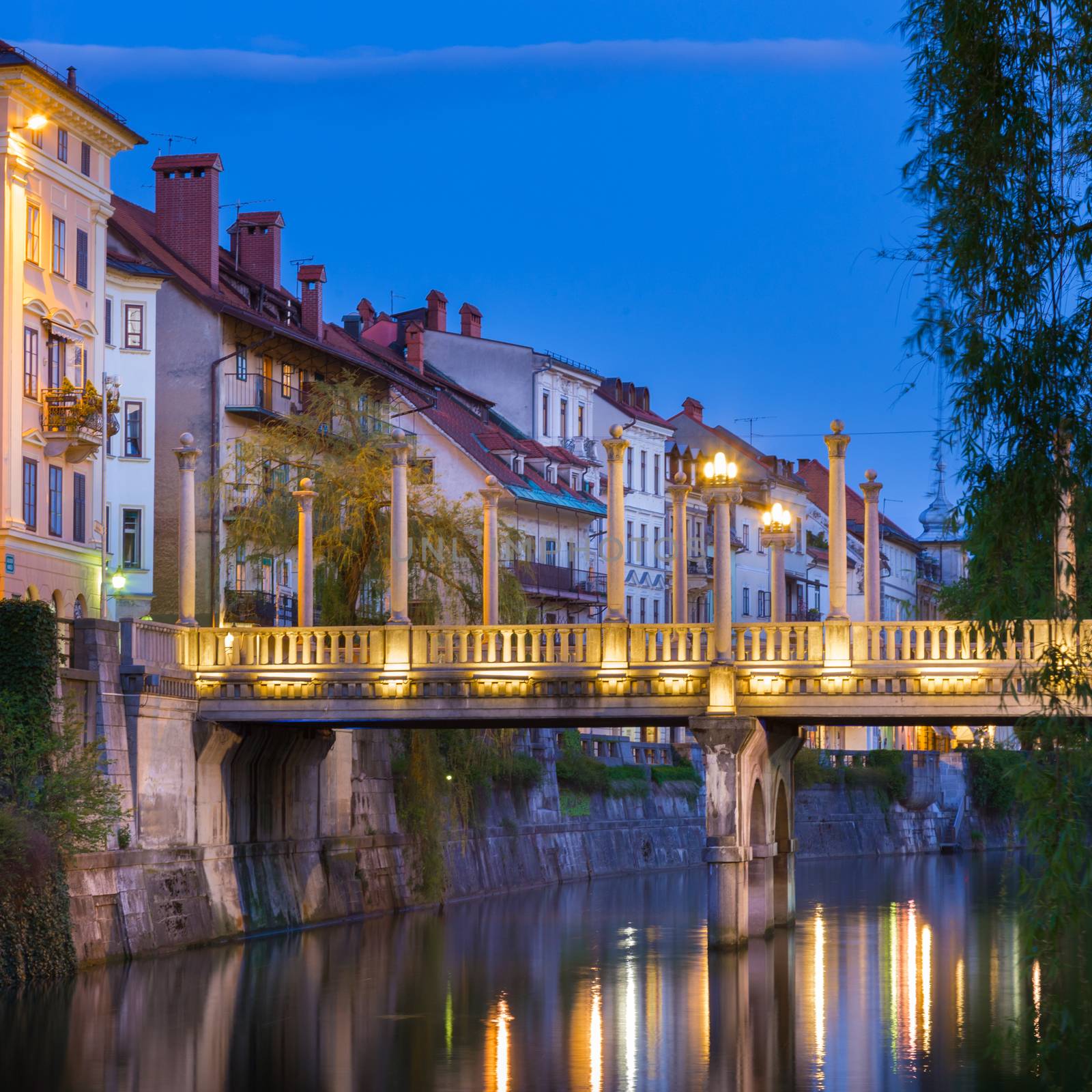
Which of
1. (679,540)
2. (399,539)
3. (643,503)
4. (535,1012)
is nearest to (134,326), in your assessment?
(679,540)

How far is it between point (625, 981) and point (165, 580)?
27.5 m

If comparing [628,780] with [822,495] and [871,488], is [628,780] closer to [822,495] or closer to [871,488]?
[871,488]

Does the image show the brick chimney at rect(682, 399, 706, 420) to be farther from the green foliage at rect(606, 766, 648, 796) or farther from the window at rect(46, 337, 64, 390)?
the window at rect(46, 337, 64, 390)

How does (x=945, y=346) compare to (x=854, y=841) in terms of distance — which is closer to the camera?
(x=945, y=346)

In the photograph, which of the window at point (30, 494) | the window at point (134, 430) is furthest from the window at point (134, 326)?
the window at point (30, 494)

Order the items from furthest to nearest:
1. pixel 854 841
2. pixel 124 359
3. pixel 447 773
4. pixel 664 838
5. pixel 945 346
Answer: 1. pixel 854 841
2. pixel 664 838
3. pixel 124 359
4. pixel 447 773
5. pixel 945 346

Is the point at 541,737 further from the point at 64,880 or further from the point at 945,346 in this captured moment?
the point at 945,346

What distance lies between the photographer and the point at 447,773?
194 ft

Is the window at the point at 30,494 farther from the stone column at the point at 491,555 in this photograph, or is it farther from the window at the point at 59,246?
the stone column at the point at 491,555

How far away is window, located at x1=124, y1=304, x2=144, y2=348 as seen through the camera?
65562 millimetres

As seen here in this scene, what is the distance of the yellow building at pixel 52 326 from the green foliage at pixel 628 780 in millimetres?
26630

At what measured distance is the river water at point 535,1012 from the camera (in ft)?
101

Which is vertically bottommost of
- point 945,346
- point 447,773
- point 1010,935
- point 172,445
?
point 1010,935

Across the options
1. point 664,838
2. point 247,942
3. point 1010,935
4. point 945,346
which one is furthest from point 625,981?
point 664,838
